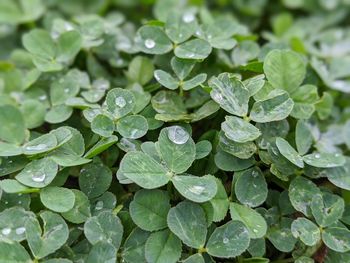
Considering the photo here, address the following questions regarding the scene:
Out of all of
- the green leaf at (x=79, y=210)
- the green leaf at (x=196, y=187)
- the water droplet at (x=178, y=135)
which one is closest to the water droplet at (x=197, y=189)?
the green leaf at (x=196, y=187)

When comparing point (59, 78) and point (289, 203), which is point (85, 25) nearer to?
point (59, 78)

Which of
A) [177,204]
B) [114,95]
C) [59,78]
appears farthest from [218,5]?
[177,204]

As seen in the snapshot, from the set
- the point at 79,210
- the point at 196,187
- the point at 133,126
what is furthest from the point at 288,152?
the point at 79,210

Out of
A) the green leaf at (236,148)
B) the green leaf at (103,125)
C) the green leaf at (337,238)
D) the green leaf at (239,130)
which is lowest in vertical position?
the green leaf at (337,238)

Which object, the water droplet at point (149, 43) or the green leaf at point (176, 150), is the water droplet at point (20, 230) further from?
the water droplet at point (149, 43)

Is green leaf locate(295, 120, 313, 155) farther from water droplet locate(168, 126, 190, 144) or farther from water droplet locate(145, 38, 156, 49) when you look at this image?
water droplet locate(145, 38, 156, 49)

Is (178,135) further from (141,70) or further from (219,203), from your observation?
(141,70)

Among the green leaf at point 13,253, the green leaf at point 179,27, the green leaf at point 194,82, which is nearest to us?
the green leaf at point 13,253
